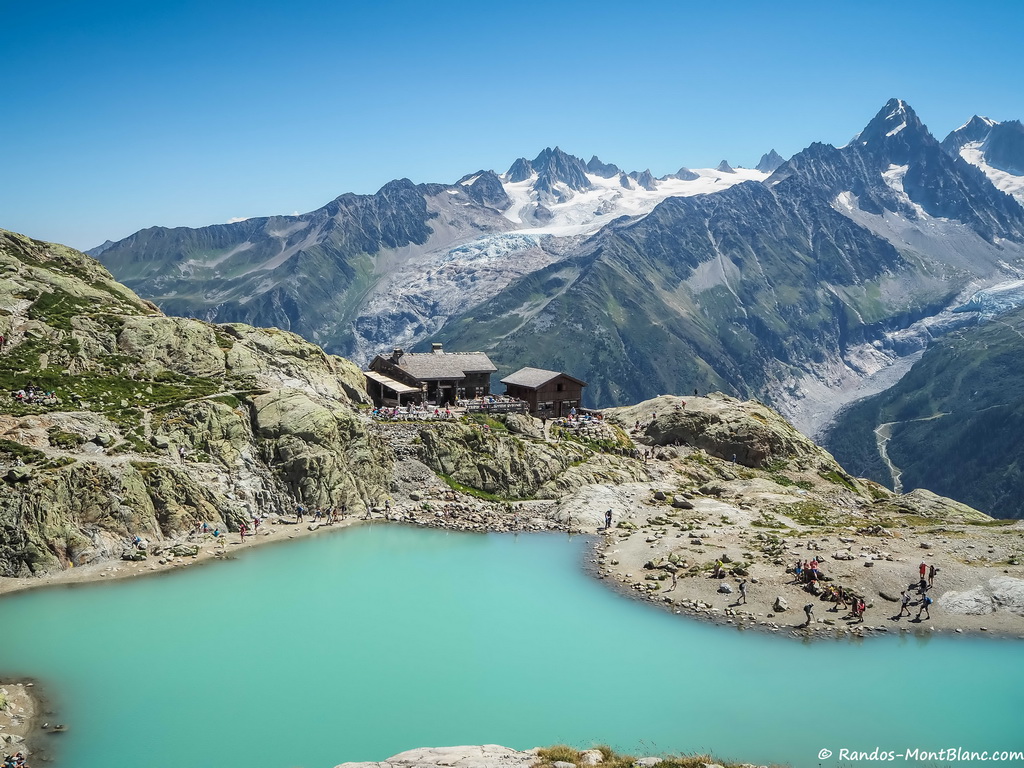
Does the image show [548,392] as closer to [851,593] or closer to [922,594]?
[851,593]

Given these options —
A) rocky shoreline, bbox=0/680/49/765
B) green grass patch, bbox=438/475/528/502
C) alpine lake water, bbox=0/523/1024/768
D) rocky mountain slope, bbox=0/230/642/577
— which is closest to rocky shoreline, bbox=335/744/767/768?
alpine lake water, bbox=0/523/1024/768

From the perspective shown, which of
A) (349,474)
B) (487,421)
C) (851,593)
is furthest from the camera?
(487,421)

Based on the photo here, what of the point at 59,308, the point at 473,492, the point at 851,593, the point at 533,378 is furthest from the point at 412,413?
the point at 851,593

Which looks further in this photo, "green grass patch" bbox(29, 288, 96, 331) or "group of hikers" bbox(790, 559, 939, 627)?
"green grass patch" bbox(29, 288, 96, 331)

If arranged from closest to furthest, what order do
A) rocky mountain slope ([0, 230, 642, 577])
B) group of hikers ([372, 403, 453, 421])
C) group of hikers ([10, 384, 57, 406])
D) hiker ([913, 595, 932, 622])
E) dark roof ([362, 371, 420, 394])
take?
1. hiker ([913, 595, 932, 622])
2. rocky mountain slope ([0, 230, 642, 577])
3. group of hikers ([10, 384, 57, 406])
4. group of hikers ([372, 403, 453, 421])
5. dark roof ([362, 371, 420, 394])

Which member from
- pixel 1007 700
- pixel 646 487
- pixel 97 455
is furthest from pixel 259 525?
pixel 1007 700

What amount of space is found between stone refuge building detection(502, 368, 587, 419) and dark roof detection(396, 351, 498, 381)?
5807 mm

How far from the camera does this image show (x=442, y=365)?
4267 inches

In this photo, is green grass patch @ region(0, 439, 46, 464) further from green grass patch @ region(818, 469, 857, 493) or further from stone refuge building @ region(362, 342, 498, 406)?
green grass patch @ region(818, 469, 857, 493)

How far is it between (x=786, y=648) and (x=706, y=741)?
1343 centimetres

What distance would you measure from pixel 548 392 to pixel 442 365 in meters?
16.5

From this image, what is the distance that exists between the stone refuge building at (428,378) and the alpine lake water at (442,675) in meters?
46.2

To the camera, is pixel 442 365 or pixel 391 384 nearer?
pixel 391 384

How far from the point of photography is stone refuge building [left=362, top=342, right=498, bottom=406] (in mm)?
103000
